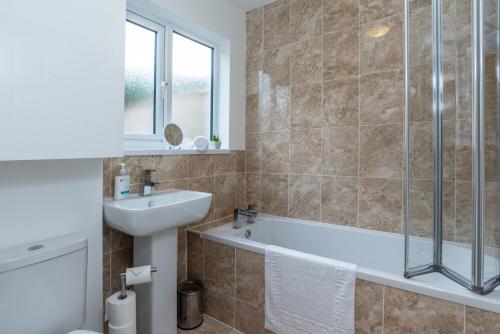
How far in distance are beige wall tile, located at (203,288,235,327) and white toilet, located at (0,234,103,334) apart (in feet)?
2.90

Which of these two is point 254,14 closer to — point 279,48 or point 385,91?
point 279,48

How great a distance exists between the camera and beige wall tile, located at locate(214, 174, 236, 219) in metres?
2.31

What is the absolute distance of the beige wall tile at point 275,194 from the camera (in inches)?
94.3

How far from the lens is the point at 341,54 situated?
2074 millimetres

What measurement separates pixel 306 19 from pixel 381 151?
1240 millimetres

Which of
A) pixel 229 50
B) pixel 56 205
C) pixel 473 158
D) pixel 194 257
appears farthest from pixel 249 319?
pixel 229 50

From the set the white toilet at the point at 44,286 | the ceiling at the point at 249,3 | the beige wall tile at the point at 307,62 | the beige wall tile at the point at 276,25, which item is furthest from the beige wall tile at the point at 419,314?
the ceiling at the point at 249,3

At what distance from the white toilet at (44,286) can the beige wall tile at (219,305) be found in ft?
2.90

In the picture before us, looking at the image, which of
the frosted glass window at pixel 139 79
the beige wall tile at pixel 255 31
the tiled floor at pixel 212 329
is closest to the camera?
the tiled floor at pixel 212 329

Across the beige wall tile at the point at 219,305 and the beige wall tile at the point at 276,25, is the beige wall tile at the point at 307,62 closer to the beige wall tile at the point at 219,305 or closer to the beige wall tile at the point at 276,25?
the beige wall tile at the point at 276,25

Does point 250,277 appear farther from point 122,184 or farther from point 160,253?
point 122,184

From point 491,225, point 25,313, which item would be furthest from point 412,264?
point 25,313

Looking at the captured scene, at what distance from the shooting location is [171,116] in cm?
215

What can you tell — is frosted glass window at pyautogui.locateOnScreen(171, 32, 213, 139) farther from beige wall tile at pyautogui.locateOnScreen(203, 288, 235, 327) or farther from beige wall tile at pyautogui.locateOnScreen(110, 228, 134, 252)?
beige wall tile at pyautogui.locateOnScreen(203, 288, 235, 327)
